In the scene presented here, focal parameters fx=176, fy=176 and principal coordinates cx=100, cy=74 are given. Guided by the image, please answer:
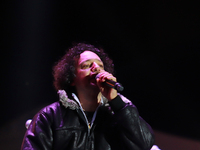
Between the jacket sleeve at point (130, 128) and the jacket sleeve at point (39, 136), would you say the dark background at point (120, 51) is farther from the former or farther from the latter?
the jacket sleeve at point (130, 128)

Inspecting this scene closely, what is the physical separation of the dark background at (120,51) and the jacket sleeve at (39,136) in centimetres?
94

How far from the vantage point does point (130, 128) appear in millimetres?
966

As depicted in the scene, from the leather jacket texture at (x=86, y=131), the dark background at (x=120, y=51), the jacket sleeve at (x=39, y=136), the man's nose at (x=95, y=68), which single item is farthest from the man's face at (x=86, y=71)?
the dark background at (x=120, y=51)

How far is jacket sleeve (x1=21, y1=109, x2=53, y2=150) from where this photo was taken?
91cm

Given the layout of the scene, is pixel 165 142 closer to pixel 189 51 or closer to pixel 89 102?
pixel 189 51

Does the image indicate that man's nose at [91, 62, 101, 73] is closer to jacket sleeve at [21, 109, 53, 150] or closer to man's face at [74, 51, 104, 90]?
man's face at [74, 51, 104, 90]

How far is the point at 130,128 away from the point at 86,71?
1.46ft

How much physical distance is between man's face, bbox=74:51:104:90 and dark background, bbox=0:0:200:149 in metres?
0.86

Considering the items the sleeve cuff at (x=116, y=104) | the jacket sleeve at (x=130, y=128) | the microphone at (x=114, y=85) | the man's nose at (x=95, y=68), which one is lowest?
the jacket sleeve at (x=130, y=128)

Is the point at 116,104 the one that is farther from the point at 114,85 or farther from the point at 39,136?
the point at 39,136

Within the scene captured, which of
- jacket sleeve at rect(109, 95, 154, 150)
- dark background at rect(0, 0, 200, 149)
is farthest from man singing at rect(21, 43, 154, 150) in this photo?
dark background at rect(0, 0, 200, 149)

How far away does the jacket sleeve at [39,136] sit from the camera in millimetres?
910

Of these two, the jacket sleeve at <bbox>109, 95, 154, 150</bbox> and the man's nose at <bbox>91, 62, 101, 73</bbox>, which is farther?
the man's nose at <bbox>91, 62, 101, 73</bbox>

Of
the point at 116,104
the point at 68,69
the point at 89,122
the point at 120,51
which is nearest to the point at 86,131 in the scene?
the point at 89,122
